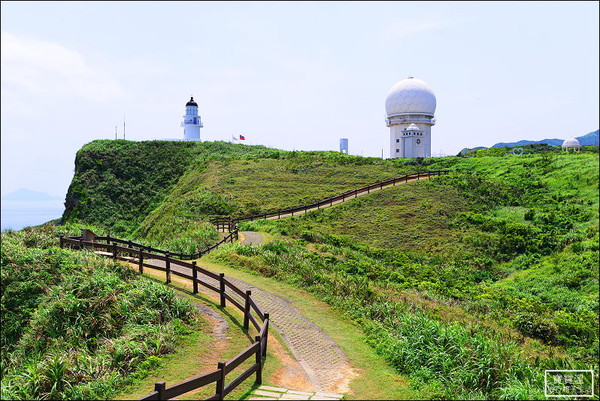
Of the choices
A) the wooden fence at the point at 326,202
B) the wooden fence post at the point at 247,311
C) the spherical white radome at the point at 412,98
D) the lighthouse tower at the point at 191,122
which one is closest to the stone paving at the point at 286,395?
the wooden fence post at the point at 247,311

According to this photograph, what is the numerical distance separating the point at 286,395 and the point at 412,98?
7403 centimetres

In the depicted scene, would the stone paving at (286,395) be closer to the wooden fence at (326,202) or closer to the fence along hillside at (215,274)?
the fence along hillside at (215,274)

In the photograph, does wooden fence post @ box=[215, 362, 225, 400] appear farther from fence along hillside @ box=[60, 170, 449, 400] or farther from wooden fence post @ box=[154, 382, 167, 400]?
wooden fence post @ box=[154, 382, 167, 400]

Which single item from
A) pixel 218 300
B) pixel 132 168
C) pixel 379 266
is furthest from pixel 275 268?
pixel 132 168

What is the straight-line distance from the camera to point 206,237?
3002 cm

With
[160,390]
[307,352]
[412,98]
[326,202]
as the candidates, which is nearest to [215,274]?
[307,352]

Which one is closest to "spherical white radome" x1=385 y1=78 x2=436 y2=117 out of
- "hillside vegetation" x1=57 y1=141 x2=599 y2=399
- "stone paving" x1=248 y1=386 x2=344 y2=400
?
"hillside vegetation" x1=57 y1=141 x2=599 y2=399

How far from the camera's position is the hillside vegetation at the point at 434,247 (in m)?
11.9

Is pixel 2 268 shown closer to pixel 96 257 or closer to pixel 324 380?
pixel 96 257

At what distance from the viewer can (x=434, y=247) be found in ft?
104

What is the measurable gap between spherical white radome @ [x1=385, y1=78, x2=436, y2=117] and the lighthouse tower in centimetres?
3933

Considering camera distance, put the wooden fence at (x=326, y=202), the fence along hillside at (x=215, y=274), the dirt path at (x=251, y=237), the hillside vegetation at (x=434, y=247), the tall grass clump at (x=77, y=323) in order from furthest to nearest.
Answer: the wooden fence at (x=326, y=202)
the dirt path at (x=251, y=237)
the hillside vegetation at (x=434, y=247)
the tall grass clump at (x=77, y=323)
the fence along hillside at (x=215, y=274)

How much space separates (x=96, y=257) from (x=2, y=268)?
3.97 metres

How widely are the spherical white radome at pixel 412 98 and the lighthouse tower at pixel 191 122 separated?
39.3 m
